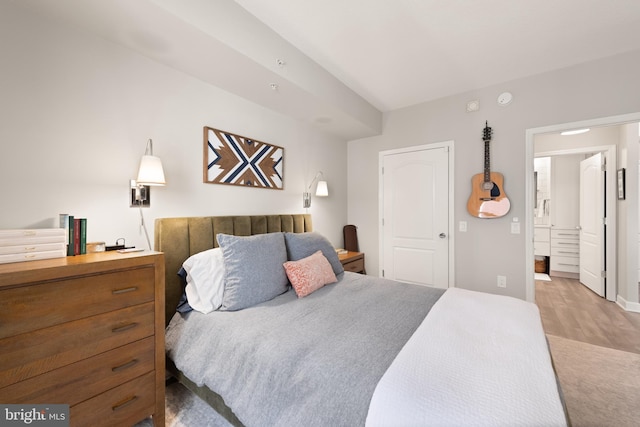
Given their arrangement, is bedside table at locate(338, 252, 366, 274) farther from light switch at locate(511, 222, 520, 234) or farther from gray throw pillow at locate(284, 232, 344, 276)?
light switch at locate(511, 222, 520, 234)

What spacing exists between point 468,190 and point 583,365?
1825 millimetres

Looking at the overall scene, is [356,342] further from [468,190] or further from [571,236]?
[571,236]

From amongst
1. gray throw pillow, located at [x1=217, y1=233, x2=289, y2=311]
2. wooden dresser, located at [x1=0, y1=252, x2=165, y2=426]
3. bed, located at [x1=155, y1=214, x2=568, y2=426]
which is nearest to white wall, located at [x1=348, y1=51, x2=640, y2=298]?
bed, located at [x1=155, y1=214, x2=568, y2=426]

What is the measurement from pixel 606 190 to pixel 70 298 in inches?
218

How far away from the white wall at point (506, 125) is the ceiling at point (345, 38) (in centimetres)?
17

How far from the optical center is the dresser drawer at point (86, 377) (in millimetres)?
1063

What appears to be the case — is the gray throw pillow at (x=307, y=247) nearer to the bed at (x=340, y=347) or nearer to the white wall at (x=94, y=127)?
the bed at (x=340, y=347)

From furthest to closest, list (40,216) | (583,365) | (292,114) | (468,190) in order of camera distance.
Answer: (468,190) < (292,114) < (583,365) < (40,216)

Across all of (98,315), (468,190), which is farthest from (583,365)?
(98,315)

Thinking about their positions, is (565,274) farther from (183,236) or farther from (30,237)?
(30,237)

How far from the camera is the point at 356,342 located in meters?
1.25

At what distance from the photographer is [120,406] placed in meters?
1.32

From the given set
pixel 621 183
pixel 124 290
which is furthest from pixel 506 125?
pixel 124 290

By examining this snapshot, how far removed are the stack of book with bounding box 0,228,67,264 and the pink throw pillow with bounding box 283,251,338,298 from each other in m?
1.29
